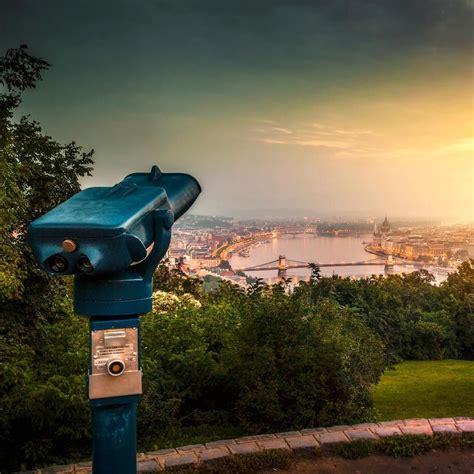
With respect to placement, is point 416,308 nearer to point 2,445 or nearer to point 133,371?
point 2,445

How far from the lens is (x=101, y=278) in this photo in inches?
109

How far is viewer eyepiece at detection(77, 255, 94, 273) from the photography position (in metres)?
2.63

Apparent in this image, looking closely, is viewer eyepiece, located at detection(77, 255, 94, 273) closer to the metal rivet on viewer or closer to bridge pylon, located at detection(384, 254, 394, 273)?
the metal rivet on viewer

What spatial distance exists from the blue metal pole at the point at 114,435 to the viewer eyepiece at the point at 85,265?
81cm

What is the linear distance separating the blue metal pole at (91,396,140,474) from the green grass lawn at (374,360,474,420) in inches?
178

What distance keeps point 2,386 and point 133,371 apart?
2.81m

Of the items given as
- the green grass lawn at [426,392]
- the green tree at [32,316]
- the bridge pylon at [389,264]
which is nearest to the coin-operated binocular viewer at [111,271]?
the green tree at [32,316]

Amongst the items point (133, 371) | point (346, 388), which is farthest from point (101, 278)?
point (346, 388)

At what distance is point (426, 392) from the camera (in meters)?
8.87

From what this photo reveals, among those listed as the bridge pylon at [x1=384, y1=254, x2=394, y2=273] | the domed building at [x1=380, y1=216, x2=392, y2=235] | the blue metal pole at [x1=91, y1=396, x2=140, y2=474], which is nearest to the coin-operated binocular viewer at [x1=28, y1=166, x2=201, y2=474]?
the blue metal pole at [x1=91, y1=396, x2=140, y2=474]

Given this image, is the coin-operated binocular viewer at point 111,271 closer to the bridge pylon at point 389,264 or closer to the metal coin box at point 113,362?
the metal coin box at point 113,362

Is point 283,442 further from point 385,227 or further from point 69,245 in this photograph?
point 385,227

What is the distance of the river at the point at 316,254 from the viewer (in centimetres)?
2084

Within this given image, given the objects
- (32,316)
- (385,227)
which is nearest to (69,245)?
(32,316)
